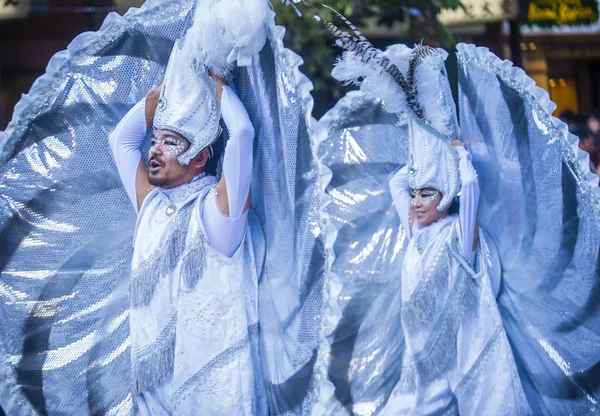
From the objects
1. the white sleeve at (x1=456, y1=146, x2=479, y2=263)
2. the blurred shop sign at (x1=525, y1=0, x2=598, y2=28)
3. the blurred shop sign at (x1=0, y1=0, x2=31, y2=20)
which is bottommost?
the white sleeve at (x1=456, y1=146, x2=479, y2=263)

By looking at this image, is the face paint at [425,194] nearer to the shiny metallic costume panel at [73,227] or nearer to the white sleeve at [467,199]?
the white sleeve at [467,199]

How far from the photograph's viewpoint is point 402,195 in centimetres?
422

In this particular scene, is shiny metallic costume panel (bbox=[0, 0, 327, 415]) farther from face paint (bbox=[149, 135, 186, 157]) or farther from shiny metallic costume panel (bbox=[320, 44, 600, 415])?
shiny metallic costume panel (bbox=[320, 44, 600, 415])

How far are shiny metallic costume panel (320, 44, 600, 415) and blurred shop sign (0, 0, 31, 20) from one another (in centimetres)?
212

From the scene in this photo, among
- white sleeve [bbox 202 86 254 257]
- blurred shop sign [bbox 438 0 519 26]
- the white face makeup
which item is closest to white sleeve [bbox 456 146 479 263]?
white sleeve [bbox 202 86 254 257]

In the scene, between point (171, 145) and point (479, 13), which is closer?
point (171, 145)

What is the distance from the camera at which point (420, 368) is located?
4.06 m

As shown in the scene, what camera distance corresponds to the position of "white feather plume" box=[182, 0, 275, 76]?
3.05 metres

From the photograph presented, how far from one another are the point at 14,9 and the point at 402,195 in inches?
105

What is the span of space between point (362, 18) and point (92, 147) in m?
2.72

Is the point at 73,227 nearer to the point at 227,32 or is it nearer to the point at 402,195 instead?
the point at 227,32

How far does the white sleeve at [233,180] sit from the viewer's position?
3.17 metres

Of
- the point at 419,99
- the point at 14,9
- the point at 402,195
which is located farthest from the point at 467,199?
the point at 14,9

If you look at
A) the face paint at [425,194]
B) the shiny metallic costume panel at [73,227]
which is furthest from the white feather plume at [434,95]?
the shiny metallic costume panel at [73,227]
